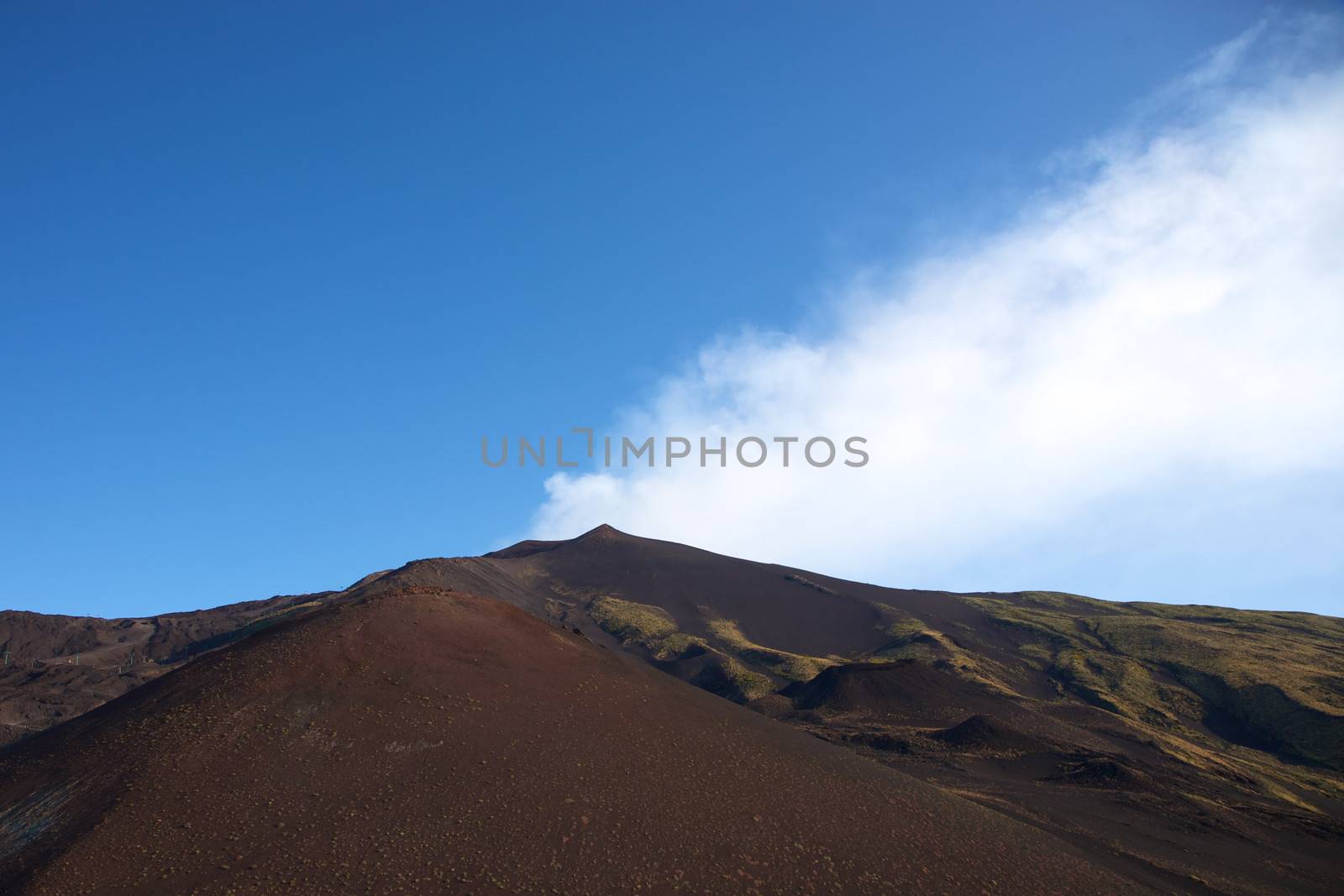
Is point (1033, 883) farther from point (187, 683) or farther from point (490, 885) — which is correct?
point (187, 683)

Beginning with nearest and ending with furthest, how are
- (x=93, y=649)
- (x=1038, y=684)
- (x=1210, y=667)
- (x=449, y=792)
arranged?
1. (x=449, y=792)
2. (x=1038, y=684)
3. (x=1210, y=667)
4. (x=93, y=649)

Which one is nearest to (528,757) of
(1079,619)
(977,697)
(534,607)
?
(977,697)

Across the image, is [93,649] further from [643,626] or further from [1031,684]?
[1031,684]

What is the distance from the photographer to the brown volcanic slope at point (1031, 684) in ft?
165

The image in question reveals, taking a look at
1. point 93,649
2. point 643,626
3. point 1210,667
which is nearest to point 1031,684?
point 1210,667

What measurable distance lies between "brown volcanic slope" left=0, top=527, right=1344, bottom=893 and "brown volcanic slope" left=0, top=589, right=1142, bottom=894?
6.62 meters

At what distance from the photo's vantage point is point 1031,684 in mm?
116188

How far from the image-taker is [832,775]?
39.5 meters

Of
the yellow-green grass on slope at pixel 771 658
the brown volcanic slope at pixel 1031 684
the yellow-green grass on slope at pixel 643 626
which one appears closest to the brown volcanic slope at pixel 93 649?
the brown volcanic slope at pixel 1031 684

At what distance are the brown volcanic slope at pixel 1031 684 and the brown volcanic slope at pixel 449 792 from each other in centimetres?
662

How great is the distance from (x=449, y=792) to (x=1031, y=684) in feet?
348

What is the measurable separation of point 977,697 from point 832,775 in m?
57.5

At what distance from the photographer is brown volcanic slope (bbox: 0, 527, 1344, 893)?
165 ft

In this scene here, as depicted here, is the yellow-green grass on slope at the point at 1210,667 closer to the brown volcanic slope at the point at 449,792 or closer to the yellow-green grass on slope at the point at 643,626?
the yellow-green grass on slope at the point at 643,626
